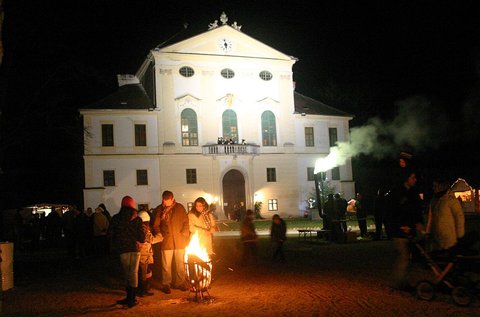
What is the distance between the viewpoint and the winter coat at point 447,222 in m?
8.30

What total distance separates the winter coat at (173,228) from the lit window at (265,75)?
35198 millimetres

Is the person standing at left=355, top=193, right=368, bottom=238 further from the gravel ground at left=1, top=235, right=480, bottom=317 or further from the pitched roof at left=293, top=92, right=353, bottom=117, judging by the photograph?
the pitched roof at left=293, top=92, right=353, bottom=117

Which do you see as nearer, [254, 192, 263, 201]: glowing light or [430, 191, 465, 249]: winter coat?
[430, 191, 465, 249]: winter coat

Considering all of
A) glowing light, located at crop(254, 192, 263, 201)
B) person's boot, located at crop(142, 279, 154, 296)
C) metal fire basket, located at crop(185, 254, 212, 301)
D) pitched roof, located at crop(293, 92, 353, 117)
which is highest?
pitched roof, located at crop(293, 92, 353, 117)

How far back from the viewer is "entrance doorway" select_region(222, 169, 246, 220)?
43.5 meters

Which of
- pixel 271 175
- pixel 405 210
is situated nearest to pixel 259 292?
pixel 405 210

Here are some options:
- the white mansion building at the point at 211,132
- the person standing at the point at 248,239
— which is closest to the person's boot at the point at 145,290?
the person standing at the point at 248,239

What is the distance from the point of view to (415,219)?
8.95m

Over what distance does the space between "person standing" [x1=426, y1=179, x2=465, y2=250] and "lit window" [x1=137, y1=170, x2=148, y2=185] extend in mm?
34069

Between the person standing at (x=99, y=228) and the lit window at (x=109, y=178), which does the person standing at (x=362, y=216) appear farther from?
the lit window at (x=109, y=178)

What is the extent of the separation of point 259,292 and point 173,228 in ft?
6.84

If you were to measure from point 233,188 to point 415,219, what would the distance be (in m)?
34.9

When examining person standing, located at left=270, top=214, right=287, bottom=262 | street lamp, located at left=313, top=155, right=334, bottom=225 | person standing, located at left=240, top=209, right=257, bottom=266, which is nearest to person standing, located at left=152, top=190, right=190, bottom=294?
person standing, located at left=240, top=209, right=257, bottom=266

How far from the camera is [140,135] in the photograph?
41406 mm
